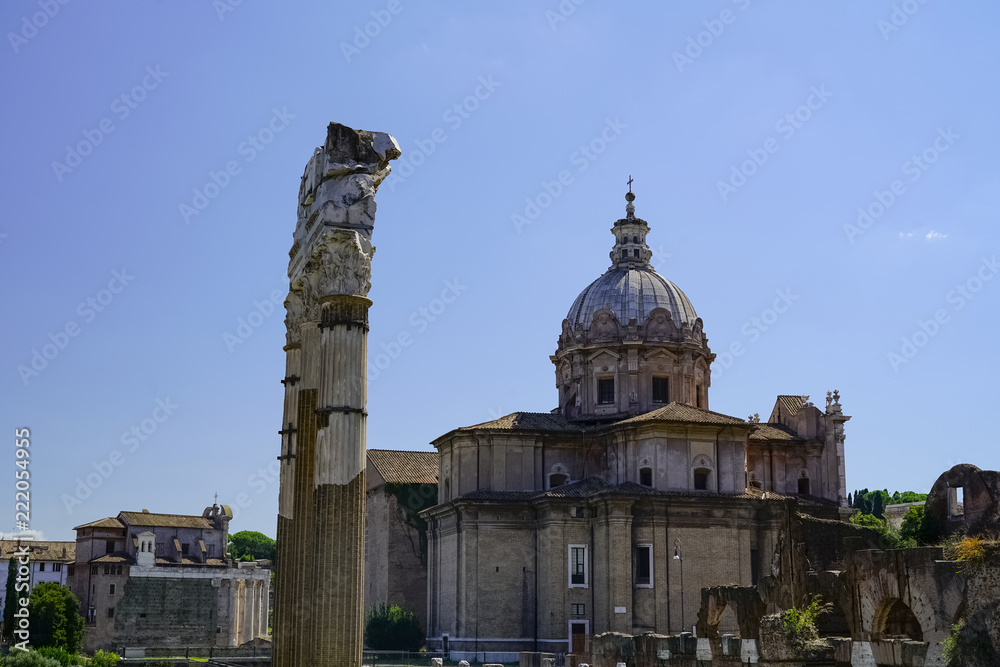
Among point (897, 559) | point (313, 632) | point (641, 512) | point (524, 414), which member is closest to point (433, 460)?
point (524, 414)

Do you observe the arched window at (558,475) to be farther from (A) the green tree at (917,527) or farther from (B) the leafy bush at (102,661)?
(A) the green tree at (917,527)

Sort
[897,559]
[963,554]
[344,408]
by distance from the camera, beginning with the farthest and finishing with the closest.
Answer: [897,559], [344,408], [963,554]

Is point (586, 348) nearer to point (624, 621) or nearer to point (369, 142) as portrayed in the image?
point (624, 621)

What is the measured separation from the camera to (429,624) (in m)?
54.9

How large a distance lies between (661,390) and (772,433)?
621cm

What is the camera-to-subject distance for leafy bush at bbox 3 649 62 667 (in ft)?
102

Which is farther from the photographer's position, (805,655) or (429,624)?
(429,624)

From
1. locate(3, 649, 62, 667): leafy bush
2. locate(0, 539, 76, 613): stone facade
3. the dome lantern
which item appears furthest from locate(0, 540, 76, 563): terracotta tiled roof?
locate(3, 649, 62, 667): leafy bush

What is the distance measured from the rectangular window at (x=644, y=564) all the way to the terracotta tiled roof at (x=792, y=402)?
14.9 m

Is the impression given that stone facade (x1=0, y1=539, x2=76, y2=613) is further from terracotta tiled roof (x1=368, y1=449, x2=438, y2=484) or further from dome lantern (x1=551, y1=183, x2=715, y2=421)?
dome lantern (x1=551, y1=183, x2=715, y2=421)

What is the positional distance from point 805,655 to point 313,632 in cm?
994

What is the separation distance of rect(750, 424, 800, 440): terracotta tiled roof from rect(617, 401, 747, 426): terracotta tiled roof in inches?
195

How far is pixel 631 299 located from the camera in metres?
58.9

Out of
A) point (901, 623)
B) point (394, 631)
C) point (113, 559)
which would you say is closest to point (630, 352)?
point (394, 631)
